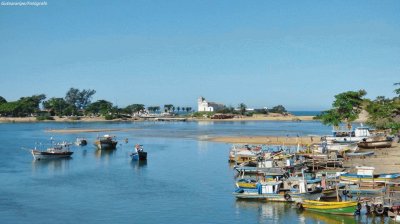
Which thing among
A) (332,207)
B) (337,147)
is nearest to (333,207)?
(332,207)

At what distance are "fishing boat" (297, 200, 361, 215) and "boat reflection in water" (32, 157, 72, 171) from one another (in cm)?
3401

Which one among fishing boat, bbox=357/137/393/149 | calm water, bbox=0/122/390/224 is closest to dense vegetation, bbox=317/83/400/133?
fishing boat, bbox=357/137/393/149

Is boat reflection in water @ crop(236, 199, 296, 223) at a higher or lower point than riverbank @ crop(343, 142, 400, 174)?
lower

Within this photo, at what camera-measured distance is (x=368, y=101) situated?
300ft

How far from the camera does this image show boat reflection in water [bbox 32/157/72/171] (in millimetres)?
59719

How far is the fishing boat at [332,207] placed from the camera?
32.5 m

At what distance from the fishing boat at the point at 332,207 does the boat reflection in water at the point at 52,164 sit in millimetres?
34012

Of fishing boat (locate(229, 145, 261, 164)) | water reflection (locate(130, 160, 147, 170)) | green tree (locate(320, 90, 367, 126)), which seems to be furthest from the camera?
green tree (locate(320, 90, 367, 126))

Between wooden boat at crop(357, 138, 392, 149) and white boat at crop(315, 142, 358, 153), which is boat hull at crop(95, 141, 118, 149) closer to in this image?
white boat at crop(315, 142, 358, 153)

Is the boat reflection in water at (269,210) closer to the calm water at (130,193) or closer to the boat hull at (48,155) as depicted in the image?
the calm water at (130,193)

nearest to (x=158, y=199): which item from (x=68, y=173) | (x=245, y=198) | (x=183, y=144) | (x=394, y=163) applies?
(x=245, y=198)

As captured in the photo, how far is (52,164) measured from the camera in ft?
208

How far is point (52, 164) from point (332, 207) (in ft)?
136

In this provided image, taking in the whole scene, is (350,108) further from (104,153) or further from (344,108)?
(104,153)
